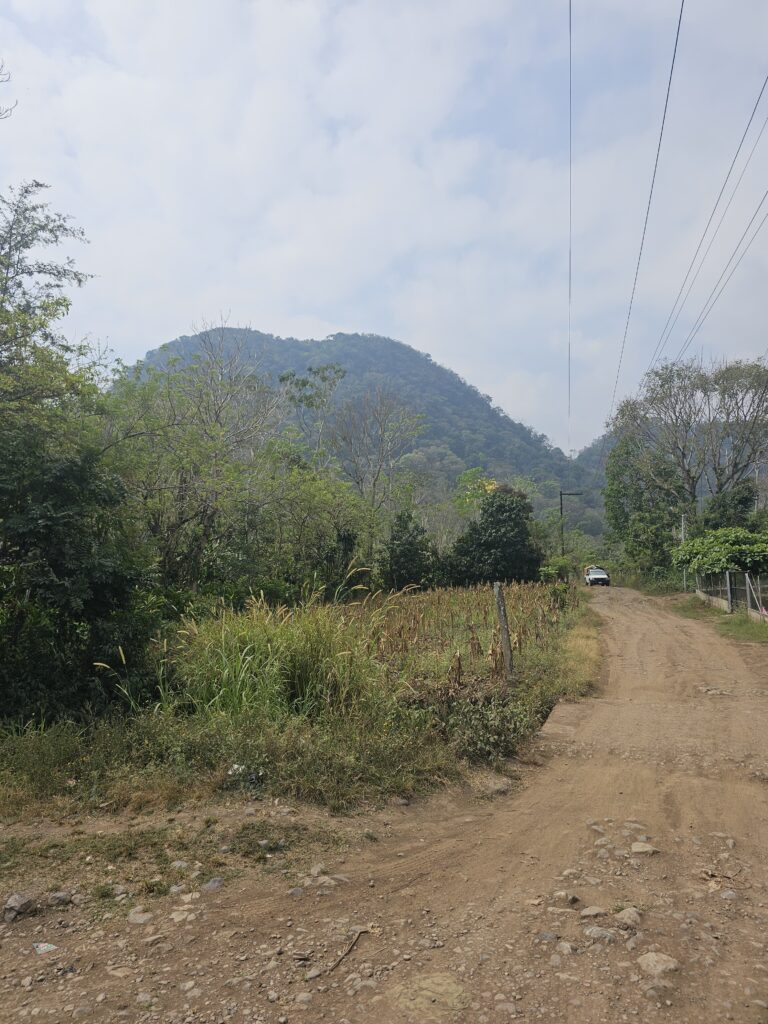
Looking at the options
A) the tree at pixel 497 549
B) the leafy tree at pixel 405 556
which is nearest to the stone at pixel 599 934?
the leafy tree at pixel 405 556

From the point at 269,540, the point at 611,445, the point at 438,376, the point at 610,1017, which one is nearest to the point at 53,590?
the point at 610,1017

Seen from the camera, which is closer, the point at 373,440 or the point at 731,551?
the point at 731,551

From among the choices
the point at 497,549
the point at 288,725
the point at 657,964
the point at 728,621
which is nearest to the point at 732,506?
the point at 497,549

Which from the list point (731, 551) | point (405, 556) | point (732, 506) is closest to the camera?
point (731, 551)

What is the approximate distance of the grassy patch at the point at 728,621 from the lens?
13.4 meters

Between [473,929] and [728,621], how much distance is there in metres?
15.8

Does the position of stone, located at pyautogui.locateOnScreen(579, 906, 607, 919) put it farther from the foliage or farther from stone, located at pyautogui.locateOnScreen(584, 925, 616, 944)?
the foliage

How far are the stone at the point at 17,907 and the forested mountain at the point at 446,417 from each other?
174 feet

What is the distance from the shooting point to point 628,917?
300cm

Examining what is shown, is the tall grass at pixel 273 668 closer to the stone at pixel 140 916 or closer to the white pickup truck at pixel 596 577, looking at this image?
the stone at pixel 140 916

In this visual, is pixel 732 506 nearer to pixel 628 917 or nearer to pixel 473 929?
pixel 628 917

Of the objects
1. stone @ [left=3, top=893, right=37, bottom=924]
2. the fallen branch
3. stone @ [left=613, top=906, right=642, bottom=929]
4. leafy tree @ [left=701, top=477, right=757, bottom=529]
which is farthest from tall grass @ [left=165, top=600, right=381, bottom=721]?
leafy tree @ [left=701, top=477, right=757, bottom=529]

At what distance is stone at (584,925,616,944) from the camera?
9.35 ft

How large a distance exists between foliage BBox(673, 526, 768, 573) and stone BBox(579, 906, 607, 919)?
17288mm
